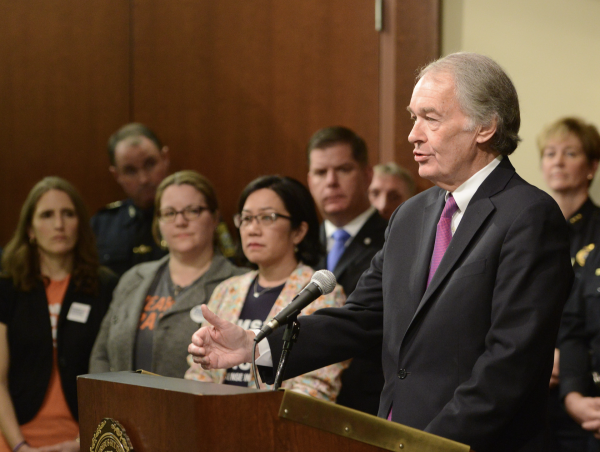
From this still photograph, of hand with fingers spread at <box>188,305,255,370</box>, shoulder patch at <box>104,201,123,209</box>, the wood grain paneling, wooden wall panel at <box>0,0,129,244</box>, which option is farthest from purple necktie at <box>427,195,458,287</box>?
wooden wall panel at <box>0,0,129,244</box>

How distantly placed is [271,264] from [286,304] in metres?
0.23

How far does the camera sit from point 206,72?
4.46m

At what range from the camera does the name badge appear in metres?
3.27

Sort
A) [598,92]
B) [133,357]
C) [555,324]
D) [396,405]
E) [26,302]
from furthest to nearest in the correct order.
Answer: [598,92]
[26,302]
[133,357]
[396,405]
[555,324]

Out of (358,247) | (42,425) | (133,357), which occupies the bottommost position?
(42,425)

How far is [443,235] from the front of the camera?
174 cm

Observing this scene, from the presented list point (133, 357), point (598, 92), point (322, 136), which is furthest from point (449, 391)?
point (598, 92)

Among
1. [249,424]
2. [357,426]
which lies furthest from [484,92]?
[249,424]

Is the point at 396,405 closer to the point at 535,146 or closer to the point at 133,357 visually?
the point at 133,357

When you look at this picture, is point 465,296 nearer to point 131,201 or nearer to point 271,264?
point 271,264

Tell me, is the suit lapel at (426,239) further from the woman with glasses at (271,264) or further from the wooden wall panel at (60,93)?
the wooden wall panel at (60,93)

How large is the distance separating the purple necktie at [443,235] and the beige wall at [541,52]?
6.83ft

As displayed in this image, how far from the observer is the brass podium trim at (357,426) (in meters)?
1.29

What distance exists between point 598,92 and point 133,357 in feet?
8.36
